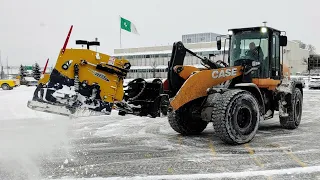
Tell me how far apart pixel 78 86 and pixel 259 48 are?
459 centimetres

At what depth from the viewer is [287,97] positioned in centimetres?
978

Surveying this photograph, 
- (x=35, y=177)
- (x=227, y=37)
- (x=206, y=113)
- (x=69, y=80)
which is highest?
(x=227, y=37)

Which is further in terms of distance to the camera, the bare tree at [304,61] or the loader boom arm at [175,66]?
the bare tree at [304,61]

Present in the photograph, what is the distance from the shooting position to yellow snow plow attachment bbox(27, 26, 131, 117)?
6406mm

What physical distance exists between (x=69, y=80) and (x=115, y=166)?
5.63 feet

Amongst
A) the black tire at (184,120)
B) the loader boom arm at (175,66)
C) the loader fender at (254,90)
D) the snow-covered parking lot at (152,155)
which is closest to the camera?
the snow-covered parking lot at (152,155)

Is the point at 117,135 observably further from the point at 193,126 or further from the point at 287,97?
the point at 287,97

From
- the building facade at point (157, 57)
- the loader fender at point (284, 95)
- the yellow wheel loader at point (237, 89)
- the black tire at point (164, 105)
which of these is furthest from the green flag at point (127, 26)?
the black tire at point (164, 105)

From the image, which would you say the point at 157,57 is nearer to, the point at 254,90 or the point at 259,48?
the point at 259,48

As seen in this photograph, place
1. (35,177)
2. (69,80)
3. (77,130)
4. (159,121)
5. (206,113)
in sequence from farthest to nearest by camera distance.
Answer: (159,121)
(77,130)
(206,113)
(69,80)
(35,177)

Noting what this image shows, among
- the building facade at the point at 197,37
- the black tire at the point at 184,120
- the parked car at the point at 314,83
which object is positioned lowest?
the black tire at the point at 184,120

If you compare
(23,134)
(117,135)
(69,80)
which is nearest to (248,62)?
(117,135)

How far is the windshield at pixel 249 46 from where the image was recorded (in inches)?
353

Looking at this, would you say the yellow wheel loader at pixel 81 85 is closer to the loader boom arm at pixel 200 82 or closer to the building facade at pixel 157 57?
the loader boom arm at pixel 200 82
